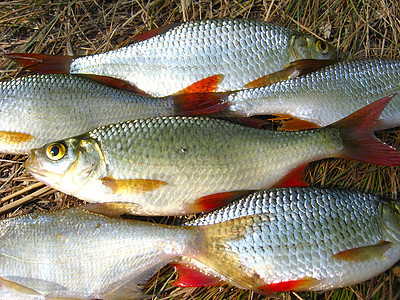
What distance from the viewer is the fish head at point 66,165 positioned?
2.15 m

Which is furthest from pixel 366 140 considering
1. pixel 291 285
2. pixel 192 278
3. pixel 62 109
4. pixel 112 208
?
pixel 62 109

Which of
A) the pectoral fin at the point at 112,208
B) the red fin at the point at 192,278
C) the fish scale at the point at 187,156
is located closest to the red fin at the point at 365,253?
the fish scale at the point at 187,156

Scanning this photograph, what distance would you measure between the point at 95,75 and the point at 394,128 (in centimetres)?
237

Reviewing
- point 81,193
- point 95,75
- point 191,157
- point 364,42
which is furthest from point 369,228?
point 95,75

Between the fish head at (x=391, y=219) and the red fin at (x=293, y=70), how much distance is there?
114cm

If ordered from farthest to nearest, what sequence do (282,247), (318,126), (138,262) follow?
1. (318,126)
2. (138,262)
3. (282,247)

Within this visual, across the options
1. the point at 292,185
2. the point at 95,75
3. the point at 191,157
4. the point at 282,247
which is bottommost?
the point at 282,247

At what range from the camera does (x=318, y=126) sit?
2535mm

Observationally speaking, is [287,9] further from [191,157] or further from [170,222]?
[170,222]

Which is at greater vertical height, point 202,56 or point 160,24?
point 160,24

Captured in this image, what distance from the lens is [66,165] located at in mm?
2152

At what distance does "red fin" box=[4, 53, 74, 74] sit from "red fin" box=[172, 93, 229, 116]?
1.00m

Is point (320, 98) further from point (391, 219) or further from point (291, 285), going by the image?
point (291, 285)

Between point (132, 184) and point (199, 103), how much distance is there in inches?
28.7
